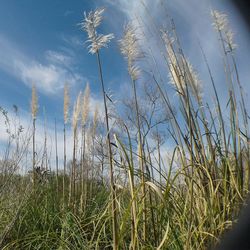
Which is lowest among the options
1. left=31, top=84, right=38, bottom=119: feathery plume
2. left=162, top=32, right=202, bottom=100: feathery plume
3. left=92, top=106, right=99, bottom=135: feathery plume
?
left=162, top=32, right=202, bottom=100: feathery plume

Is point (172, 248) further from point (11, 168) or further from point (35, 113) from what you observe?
point (35, 113)

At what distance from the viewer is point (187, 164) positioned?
2.07m

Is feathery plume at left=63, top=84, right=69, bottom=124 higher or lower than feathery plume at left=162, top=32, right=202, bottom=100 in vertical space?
higher

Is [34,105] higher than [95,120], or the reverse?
[34,105]

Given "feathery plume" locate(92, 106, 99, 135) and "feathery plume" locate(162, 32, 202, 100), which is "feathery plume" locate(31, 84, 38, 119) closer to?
"feathery plume" locate(92, 106, 99, 135)

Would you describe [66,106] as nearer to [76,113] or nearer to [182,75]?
[76,113]

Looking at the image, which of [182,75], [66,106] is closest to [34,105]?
[66,106]

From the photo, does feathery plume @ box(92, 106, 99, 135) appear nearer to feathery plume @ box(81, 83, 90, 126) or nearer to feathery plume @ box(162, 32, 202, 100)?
feathery plume @ box(81, 83, 90, 126)

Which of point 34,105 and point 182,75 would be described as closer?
point 182,75

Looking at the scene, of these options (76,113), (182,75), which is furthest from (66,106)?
(182,75)

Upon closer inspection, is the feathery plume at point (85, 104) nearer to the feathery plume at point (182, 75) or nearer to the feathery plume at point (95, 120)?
the feathery plume at point (95, 120)

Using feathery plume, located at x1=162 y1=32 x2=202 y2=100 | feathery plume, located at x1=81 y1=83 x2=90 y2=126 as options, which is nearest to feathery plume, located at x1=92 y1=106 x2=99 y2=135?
feathery plume, located at x1=81 y1=83 x2=90 y2=126

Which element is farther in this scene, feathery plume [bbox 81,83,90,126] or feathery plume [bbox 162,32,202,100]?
feathery plume [bbox 81,83,90,126]

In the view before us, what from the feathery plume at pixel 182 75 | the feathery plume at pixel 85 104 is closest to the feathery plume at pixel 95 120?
the feathery plume at pixel 85 104
